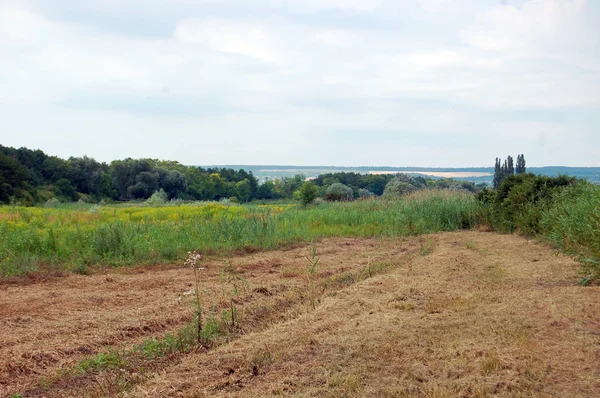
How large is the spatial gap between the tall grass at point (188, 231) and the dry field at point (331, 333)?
1.73 metres

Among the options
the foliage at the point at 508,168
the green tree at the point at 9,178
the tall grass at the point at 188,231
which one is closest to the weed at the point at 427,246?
the tall grass at the point at 188,231

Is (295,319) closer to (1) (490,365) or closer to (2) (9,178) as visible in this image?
(1) (490,365)

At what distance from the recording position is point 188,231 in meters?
15.1

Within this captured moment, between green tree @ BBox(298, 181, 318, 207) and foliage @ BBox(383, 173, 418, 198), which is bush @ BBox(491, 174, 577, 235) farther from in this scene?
green tree @ BBox(298, 181, 318, 207)

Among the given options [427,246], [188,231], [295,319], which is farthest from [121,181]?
[295,319]

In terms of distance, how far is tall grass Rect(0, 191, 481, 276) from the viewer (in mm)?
11945

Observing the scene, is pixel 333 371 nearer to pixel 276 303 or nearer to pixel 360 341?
Answer: pixel 360 341

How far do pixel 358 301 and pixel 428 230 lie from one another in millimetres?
12691

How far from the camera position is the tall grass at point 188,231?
39.2ft

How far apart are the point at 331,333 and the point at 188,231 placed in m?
9.78

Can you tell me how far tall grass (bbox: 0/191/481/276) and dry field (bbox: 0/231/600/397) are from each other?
5.68ft

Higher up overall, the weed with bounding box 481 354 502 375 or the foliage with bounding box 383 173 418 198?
the foliage with bounding box 383 173 418 198

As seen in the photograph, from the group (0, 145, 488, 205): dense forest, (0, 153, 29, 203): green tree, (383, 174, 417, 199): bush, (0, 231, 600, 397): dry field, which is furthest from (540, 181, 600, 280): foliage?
(0, 153, 29, 203): green tree

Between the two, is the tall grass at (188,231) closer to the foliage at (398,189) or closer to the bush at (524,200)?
the bush at (524,200)
